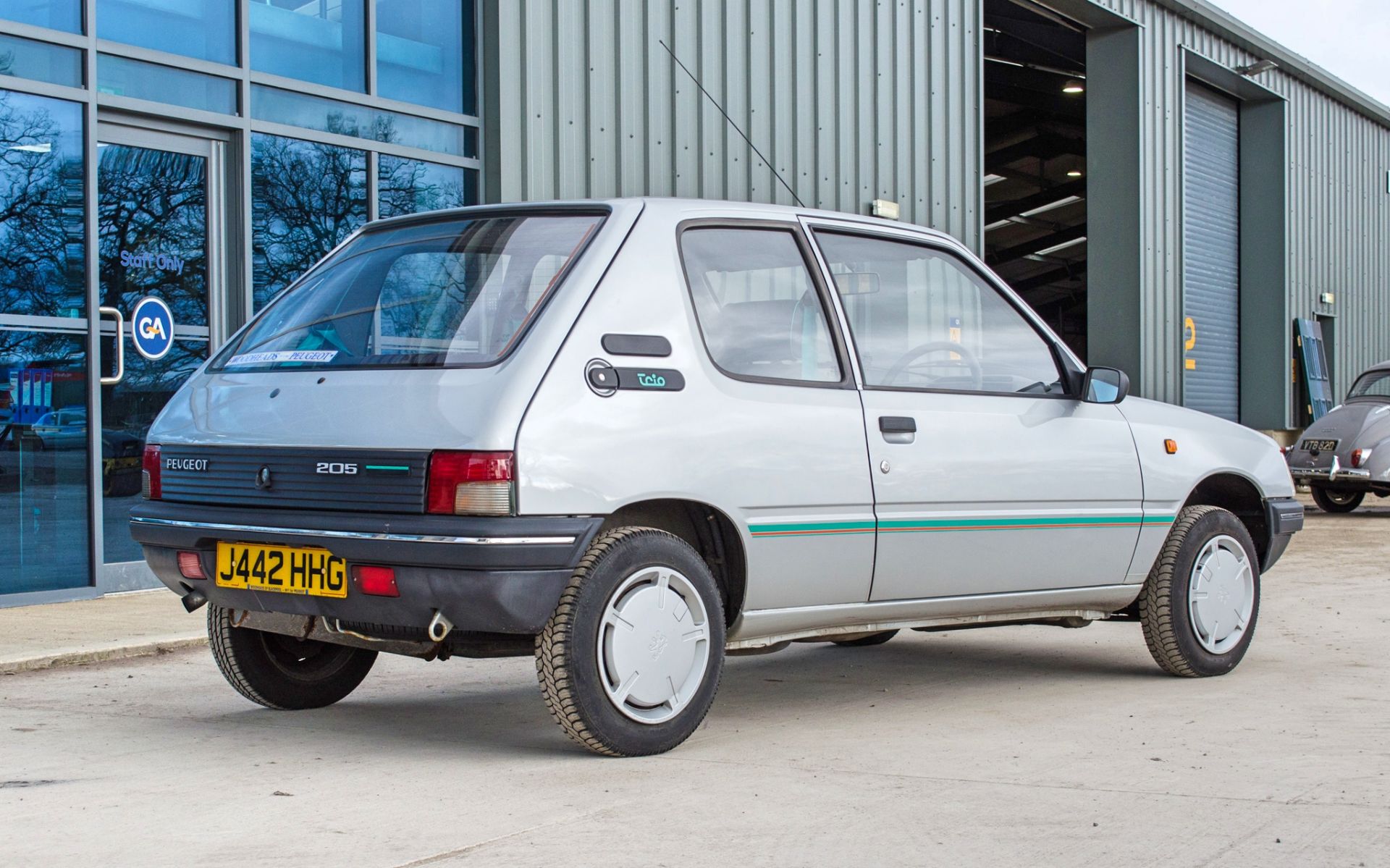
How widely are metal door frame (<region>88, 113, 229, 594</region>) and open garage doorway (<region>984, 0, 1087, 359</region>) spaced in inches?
430

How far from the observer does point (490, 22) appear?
437 inches

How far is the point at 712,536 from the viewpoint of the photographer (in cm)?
475

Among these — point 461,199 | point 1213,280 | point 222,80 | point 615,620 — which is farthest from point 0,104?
point 1213,280

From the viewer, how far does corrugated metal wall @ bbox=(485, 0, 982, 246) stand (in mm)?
11359

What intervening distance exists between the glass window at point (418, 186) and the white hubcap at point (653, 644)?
6.82 metres

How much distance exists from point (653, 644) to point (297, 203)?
6.67m

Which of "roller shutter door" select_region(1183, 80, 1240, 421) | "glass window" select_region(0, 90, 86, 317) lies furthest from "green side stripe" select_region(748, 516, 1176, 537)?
"roller shutter door" select_region(1183, 80, 1240, 421)

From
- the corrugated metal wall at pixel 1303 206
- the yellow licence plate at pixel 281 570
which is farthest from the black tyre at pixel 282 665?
the corrugated metal wall at pixel 1303 206

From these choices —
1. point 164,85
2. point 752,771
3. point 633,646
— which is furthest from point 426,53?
point 752,771

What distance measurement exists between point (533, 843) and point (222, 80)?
748cm

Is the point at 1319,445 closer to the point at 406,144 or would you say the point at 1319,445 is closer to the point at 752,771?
the point at 406,144

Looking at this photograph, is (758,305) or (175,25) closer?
(758,305)

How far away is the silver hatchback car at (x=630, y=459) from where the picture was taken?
420 centimetres

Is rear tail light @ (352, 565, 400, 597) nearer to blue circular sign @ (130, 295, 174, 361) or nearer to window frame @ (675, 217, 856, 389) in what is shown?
window frame @ (675, 217, 856, 389)
